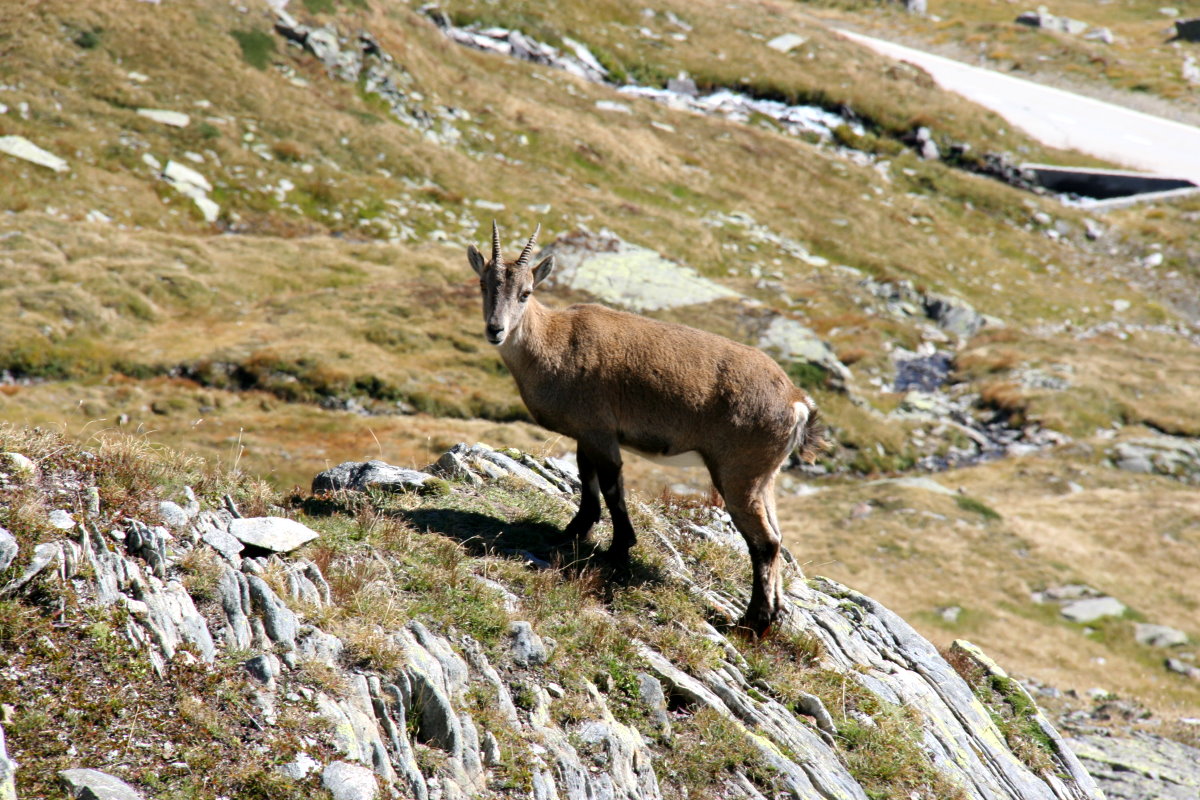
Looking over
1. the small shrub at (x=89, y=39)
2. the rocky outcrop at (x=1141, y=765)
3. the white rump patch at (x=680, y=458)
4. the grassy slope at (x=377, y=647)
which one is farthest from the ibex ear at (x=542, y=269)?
the small shrub at (x=89, y=39)

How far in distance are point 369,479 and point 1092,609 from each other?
1008 inches

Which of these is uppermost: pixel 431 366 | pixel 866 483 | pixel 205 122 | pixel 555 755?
pixel 555 755

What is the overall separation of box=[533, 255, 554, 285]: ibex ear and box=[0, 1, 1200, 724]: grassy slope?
7219 millimetres

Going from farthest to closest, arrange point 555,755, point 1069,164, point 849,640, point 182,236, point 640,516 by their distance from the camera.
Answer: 1. point 1069,164
2. point 182,236
3. point 640,516
4. point 849,640
5. point 555,755

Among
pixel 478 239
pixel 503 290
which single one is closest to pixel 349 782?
pixel 503 290

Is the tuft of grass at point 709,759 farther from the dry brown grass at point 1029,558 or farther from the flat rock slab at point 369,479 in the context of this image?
the dry brown grass at point 1029,558

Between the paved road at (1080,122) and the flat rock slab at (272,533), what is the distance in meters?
89.3

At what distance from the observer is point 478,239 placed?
51.8 m

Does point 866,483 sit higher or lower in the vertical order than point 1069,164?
lower

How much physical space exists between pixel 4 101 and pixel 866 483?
1791 inches

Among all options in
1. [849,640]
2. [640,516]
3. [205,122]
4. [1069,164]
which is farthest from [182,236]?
[1069,164]

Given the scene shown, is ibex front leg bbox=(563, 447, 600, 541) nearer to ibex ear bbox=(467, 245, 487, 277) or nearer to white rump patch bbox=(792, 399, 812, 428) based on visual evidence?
white rump patch bbox=(792, 399, 812, 428)

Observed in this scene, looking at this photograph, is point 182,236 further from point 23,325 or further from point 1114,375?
point 1114,375

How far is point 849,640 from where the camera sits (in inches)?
537
